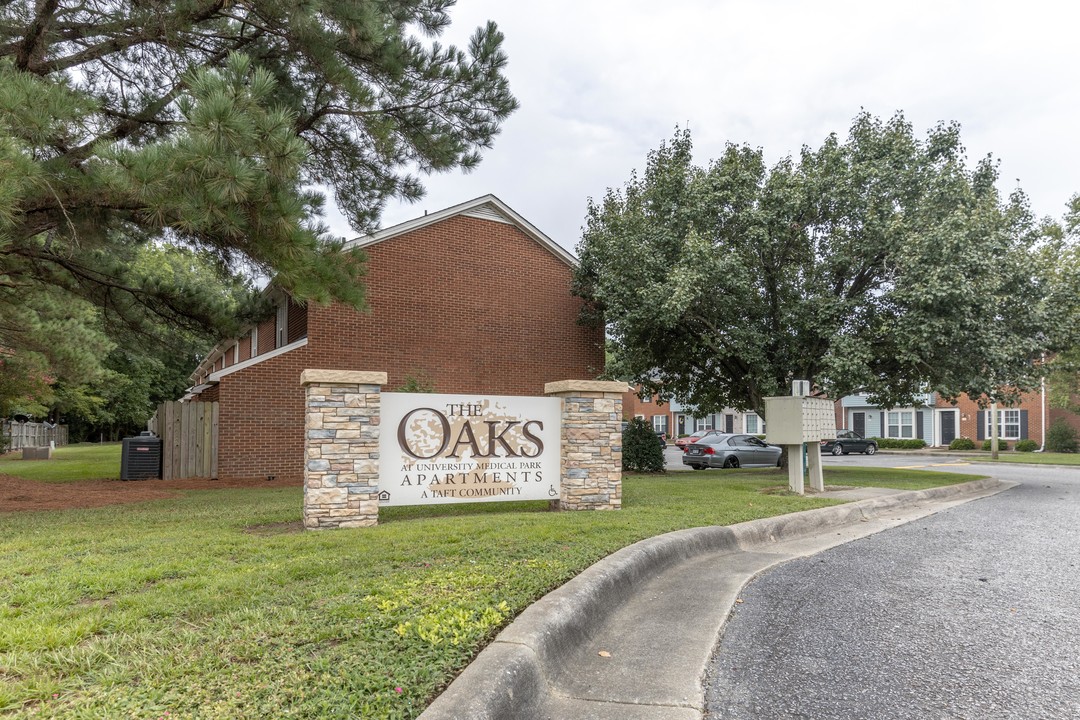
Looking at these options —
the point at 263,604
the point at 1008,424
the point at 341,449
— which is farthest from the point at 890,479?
the point at 1008,424

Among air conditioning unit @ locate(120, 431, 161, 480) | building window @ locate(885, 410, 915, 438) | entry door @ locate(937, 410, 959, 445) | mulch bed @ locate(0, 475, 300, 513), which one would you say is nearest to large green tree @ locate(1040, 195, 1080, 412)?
entry door @ locate(937, 410, 959, 445)

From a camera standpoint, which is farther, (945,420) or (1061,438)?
(945,420)

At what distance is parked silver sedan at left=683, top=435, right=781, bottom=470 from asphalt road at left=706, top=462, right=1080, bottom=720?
12.9 m

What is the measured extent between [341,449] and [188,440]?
344 inches

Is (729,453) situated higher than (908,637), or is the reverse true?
(908,637)

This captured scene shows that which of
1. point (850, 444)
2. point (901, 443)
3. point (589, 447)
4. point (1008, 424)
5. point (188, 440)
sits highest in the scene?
point (589, 447)

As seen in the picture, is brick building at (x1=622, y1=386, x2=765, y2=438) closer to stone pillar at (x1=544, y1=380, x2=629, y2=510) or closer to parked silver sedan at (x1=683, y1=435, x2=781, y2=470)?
parked silver sedan at (x1=683, y1=435, x2=781, y2=470)

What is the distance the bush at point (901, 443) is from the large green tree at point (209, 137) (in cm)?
3242

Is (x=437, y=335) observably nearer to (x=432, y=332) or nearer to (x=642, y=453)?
(x=432, y=332)

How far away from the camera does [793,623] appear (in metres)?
4.40

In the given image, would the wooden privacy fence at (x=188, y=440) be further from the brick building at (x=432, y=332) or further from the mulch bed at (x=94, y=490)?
the brick building at (x=432, y=332)

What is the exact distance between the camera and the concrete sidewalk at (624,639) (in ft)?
9.84

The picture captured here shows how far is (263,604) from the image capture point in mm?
3910

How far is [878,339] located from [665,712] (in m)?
12.7
